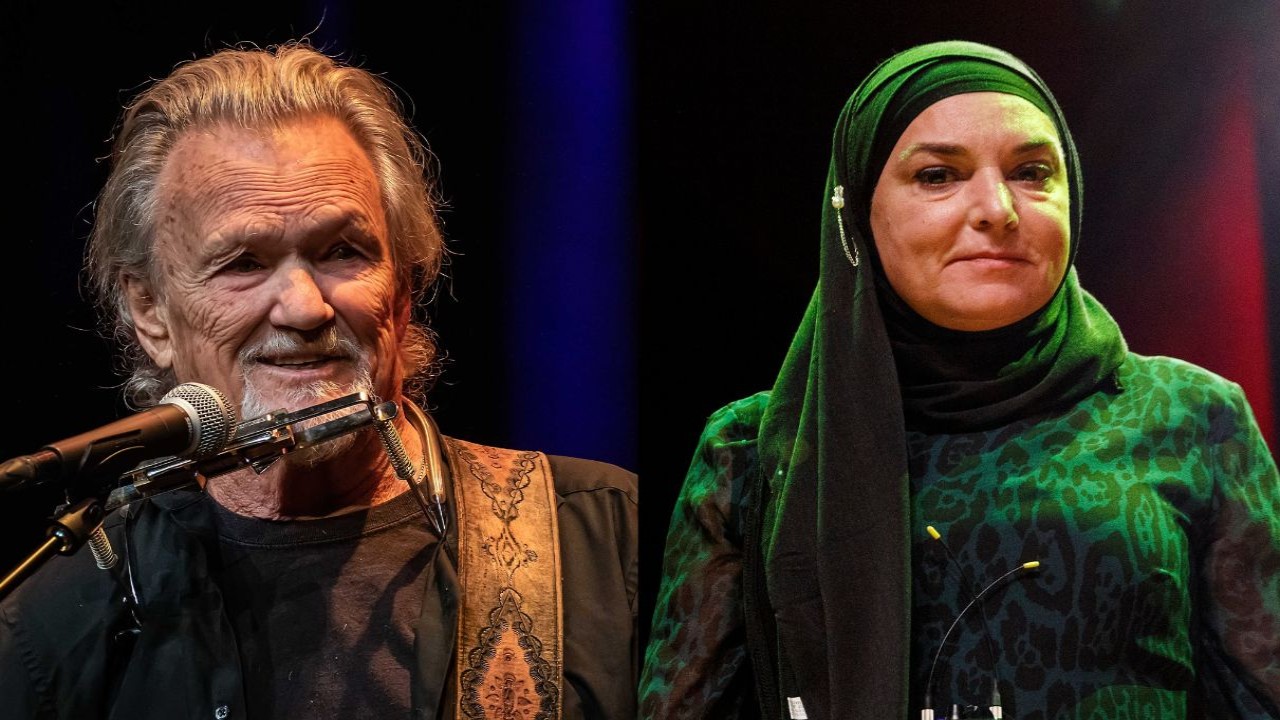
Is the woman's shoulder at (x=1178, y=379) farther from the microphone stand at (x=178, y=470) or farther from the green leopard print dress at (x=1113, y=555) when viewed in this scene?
the microphone stand at (x=178, y=470)

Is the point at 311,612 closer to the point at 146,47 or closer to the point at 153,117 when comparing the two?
the point at 153,117

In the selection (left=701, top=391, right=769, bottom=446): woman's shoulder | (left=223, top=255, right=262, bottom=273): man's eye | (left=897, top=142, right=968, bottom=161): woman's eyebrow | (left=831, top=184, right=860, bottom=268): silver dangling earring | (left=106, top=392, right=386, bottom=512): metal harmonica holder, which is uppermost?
(left=897, top=142, right=968, bottom=161): woman's eyebrow

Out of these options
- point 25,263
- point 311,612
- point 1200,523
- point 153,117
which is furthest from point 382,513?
point 1200,523

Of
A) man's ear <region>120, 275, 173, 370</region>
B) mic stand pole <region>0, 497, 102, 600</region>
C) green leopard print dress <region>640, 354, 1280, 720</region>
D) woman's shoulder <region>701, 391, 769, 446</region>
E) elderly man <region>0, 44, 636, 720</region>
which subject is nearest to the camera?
green leopard print dress <region>640, 354, 1280, 720</region>

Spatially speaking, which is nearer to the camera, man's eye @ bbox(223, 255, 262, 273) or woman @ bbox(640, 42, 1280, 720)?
woman @ bbox(640, 42, 1280, 720)

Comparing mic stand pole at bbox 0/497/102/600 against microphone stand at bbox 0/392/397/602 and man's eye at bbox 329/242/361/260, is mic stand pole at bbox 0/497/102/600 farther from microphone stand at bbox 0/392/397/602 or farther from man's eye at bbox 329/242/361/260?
man's eye at bbox 329/242/361/260

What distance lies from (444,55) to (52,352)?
98 cm

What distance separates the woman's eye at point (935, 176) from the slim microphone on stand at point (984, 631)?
14.8 inches

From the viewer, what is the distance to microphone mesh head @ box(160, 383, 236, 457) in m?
1.71

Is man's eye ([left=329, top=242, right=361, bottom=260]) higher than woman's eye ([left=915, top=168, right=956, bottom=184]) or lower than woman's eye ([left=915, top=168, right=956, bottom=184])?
lower

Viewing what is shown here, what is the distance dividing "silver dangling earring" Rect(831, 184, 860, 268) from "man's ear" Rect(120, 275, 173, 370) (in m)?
1.32

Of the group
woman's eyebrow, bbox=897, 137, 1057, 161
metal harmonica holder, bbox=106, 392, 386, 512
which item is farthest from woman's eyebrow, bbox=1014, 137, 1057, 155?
metal harmonica holder, bbox=106, 392, 386, 512

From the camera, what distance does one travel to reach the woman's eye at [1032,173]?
1474 mm

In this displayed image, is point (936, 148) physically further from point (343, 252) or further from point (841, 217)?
point (343, 252)
